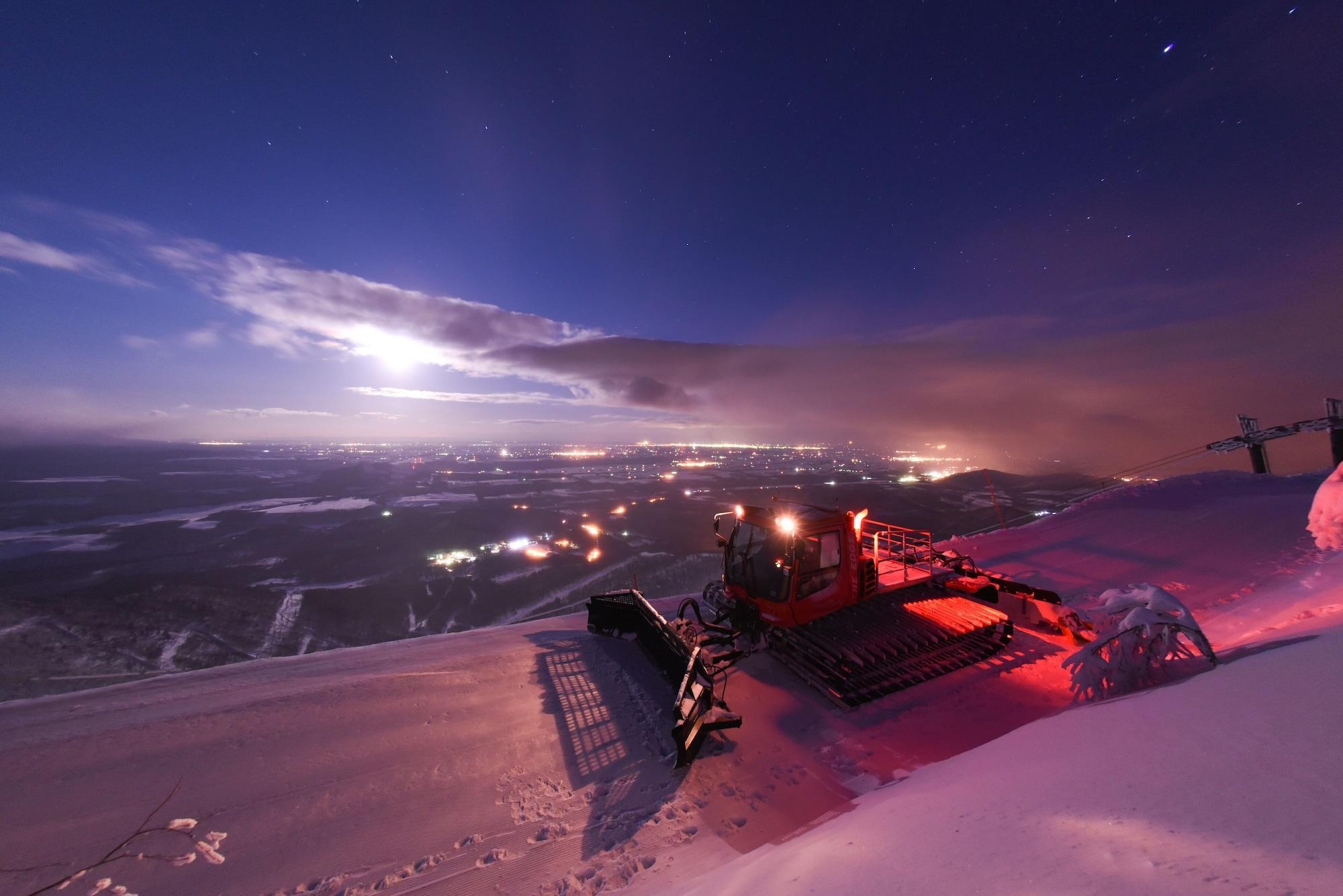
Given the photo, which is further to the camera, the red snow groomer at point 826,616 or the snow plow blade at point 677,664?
the red snow groomer at point 826,616

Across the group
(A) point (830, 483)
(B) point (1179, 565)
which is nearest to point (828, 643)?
(B) point (1179, 565)

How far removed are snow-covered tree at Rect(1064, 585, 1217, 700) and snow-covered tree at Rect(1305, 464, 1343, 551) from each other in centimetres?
559

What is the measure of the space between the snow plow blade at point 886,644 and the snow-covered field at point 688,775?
0.31m

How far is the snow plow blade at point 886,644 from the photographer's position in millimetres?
6844

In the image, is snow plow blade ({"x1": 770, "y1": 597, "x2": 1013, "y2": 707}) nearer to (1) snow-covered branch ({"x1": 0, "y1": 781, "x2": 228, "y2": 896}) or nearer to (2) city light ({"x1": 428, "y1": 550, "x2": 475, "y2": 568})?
(1) snow-covered branch ({"x1": 0, "y1": 781, "x2": 228, "y2": 896})

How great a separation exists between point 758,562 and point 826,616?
4.91 feet

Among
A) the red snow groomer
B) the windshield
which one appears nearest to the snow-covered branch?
the red snow groomer

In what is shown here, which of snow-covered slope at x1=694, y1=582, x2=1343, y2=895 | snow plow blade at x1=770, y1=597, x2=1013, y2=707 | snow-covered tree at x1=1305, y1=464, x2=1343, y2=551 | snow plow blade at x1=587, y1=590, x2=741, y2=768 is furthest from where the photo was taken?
snow-covered tree at x1=1305, y1=464, x2=1343, y2=551

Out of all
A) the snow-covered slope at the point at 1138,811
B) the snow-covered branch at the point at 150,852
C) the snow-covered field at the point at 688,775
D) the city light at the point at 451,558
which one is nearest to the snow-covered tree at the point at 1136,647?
the snow-covered field at the point at 688,775

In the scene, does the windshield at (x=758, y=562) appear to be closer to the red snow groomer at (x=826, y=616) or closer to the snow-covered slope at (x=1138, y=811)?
the red snow groomer at (x=826, y=616)

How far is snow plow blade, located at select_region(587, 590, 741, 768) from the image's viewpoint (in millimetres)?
5531

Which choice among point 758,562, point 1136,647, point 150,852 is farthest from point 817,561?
point 150,852

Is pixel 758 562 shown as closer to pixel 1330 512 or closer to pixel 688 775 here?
pixel 688 775

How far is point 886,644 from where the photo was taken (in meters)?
7.30
